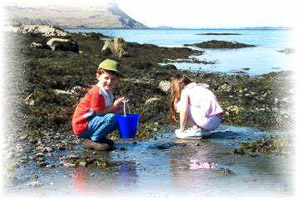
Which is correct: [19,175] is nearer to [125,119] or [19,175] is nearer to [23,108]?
[125,119]

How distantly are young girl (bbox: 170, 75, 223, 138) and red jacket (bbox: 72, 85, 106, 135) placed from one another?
1.76m

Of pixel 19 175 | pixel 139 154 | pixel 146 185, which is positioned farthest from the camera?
pixel 139 154

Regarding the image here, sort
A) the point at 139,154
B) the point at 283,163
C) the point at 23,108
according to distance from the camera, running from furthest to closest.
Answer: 1. the point at 23,108
2. the point at 139,154
3. the point at 283,163

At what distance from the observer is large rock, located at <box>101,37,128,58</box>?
33.1 metres

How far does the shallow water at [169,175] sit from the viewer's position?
6.14 metres

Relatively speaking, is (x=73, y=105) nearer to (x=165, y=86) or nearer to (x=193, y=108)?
(x=165, y=86)

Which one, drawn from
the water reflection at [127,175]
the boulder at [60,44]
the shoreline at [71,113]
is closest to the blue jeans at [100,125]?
the shoreline at [71,113]

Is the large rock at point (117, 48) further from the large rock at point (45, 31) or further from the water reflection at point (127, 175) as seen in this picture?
the water reflection at point (127, 175)

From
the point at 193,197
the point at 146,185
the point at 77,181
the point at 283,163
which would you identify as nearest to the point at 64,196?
the point at 77,181

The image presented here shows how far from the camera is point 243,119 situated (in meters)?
11.5

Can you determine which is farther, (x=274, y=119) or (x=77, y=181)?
(x=274, y=119)

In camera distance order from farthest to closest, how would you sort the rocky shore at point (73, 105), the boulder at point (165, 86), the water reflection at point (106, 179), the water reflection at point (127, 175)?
the boulder at point (165, 86) < the rocky shore at point (73, 105) < the water reflection at point (127, 175) < the water reflection at point (106, 179)

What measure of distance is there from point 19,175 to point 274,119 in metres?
6.75

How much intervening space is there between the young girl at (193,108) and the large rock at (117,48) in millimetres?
23289
